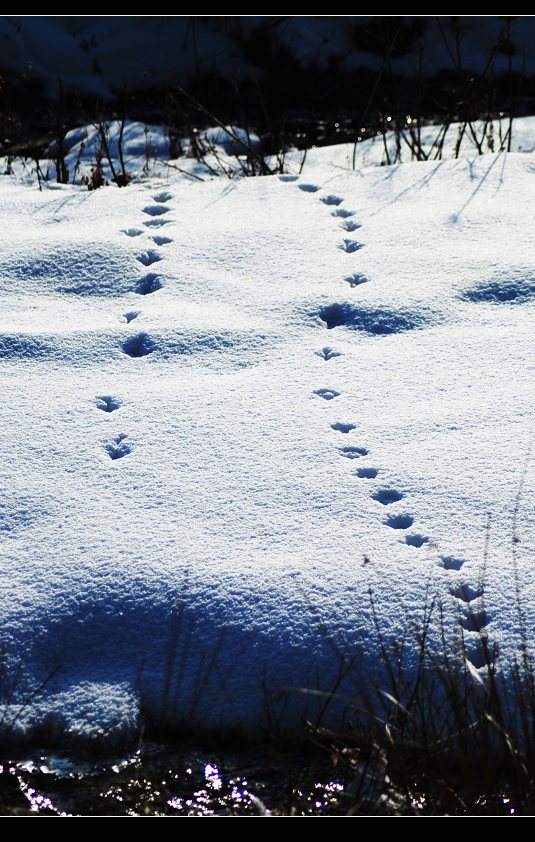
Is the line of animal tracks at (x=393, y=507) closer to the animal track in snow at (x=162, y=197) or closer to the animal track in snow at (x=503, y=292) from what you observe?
the animal track in snow at (x=503, y=292)

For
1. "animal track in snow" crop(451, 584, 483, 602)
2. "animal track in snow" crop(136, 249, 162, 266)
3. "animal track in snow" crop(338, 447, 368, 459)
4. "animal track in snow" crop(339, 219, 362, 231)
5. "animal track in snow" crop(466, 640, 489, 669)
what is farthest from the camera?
"animal track in snow" crop(339, 219, 362, 231)

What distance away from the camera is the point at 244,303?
3.40 meters

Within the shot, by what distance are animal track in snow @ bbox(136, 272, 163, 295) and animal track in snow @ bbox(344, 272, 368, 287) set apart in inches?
30.0

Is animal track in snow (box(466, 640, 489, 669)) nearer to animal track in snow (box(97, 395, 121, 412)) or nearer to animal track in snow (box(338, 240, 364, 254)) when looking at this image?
animal track in snow (box(97, 395, 121, 412))

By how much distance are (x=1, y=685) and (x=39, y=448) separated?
34.4 inches

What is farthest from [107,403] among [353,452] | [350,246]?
[350,246]

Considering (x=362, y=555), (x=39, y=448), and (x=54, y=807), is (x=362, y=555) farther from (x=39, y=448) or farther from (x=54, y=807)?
(x=39, y=448)

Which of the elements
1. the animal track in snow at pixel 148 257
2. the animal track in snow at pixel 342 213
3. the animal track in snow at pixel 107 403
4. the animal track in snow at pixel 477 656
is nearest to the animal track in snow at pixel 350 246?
the animal track in snow at pixel 342 213

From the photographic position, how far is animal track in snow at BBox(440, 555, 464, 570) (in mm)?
2117

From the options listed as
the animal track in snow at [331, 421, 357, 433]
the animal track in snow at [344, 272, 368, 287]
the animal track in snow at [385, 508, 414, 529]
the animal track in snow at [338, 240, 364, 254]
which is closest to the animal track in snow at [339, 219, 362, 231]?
the animal track in snow at [338, 240, 364, 254]

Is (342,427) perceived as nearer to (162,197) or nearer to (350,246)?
(350,246)

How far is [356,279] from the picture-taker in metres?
3.52
